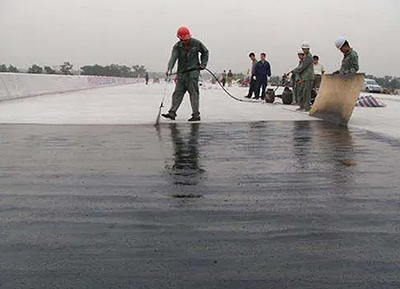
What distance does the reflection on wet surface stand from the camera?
7.83 feet

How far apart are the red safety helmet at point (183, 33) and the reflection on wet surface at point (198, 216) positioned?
3.61 m

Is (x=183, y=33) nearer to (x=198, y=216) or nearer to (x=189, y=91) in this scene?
(x=189, y=91)

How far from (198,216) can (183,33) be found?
6.50m

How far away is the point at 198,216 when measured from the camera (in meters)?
3.28

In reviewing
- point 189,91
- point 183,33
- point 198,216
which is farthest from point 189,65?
point 198,216

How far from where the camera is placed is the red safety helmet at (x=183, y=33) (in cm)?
921

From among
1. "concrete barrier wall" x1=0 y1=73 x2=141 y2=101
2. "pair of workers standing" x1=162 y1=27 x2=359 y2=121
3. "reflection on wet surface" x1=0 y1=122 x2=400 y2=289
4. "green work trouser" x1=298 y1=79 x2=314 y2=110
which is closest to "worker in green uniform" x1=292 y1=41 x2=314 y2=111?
"green work trouser" x1=298 y1=79 x2=314 y2=110

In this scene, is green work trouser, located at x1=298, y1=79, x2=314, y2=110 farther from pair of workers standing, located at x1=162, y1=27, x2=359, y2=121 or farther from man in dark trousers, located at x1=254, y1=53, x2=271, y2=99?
man in dark trousers, located at x1=254, y1=53, x2=271, y2=99

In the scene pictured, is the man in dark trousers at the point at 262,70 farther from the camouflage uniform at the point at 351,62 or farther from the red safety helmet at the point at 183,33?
the red safety helmet at the point at 183,33

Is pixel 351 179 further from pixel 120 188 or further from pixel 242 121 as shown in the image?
pixel 242 121

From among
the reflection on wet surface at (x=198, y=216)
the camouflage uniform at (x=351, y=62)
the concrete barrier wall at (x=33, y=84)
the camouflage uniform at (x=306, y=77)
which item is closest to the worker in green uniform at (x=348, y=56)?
the camouflage uniform at (x=351, y=62)

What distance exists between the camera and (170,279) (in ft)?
7.59

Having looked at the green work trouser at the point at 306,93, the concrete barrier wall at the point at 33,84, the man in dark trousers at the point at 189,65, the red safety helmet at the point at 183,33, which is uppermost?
the red safety helmet at the point at 183,33

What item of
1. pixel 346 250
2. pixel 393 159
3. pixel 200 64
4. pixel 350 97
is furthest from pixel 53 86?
pixel 346 250
